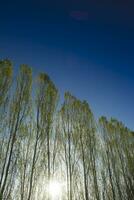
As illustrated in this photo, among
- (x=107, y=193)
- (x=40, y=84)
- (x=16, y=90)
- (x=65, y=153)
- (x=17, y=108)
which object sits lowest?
(x=107, y=193)

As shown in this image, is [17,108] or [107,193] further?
[107,193]

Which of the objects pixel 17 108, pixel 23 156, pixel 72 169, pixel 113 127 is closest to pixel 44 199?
pixel 23 156

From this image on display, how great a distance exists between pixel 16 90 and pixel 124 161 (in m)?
12.5

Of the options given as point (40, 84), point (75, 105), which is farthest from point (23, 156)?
point (75, 105)

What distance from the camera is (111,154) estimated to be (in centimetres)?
1559

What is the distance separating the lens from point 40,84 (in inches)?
421

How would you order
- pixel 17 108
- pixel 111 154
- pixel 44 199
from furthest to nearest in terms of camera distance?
pixel 111 154, pixel 17 108, pixel 44 199

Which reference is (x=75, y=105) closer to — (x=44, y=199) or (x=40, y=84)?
(x=40, y=84)

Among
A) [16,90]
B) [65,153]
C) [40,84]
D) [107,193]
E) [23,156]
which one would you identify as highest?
[40,84]

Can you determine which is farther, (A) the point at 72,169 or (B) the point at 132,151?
(B) the point at 132,151

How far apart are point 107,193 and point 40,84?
920 centimetres

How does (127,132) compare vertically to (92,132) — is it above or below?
above

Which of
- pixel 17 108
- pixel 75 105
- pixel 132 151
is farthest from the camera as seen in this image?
pixel 132 151

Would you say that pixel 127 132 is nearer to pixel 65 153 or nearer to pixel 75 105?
pixel 75 105
